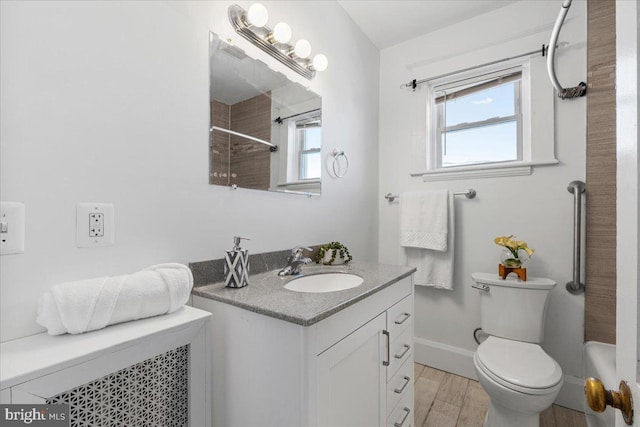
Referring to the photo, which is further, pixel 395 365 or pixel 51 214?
pixel 395 365

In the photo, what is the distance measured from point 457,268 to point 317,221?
1.07 metres

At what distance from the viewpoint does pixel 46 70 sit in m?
0.73

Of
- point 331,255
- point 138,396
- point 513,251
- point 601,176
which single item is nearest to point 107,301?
→ point 138,396

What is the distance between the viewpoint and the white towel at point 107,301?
2.16ft

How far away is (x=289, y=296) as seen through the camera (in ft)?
3.12

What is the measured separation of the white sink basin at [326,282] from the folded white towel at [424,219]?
0.86m

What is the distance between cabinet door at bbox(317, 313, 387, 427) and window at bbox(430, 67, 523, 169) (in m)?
1.48

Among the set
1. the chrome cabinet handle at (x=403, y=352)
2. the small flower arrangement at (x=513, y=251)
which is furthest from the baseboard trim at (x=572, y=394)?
the chrome cabinet handle at (x=403, y=352)

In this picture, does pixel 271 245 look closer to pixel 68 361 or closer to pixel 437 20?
pixel 68 361

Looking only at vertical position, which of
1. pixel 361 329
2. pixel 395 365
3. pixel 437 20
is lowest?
pixel 395 365

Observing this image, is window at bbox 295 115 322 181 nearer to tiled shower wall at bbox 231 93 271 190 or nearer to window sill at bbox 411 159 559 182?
tiled shower wall at bbox 231 93 271 190

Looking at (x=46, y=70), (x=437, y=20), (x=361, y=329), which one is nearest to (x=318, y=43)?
(x=437, y=20)

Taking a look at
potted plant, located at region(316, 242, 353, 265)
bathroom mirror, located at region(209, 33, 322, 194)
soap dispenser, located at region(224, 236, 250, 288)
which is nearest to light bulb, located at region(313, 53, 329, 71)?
bathroom mirror, located at region(209, 33, 322, 194)

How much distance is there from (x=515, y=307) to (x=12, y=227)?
2.11m
